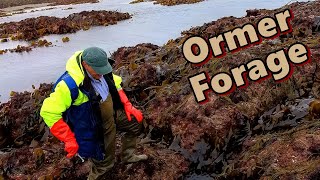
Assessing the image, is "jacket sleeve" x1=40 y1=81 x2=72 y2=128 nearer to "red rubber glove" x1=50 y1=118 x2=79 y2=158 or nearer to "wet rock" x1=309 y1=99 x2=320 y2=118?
"red rubber glove" x1=50 y1=118 x2=79 y2=158

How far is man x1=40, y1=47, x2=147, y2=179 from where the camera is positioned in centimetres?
348

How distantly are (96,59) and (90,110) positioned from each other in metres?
0.64

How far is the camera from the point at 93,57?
345 cm

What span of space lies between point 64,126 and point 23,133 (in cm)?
314

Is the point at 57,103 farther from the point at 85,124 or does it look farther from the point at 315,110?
the point at 315,110

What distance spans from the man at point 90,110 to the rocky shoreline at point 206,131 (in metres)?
0.72

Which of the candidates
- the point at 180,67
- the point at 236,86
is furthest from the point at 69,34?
the point at 236,86

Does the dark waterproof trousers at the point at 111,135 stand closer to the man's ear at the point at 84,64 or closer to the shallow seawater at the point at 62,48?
the man's ear at the point at 84,64

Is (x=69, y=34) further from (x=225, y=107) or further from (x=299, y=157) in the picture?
(x=299, y=157)

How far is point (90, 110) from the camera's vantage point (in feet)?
12.3

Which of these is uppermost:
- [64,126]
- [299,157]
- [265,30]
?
[64,126]

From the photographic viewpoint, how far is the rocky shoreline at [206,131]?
4246 mm

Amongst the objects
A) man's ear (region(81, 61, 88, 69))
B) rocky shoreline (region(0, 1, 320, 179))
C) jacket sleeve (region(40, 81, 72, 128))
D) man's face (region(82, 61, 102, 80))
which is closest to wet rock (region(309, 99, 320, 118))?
rocky shoreline (region(0, 1, 320, 179))

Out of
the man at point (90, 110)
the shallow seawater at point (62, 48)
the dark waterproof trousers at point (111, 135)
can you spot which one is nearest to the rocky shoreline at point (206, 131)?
the dark waterproof trousers at point (111, 135)
